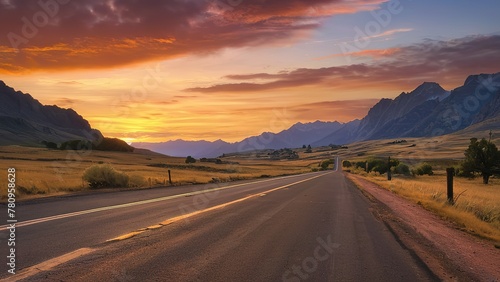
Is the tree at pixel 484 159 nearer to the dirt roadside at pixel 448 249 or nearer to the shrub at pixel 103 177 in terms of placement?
the shrub at pixel 103 177

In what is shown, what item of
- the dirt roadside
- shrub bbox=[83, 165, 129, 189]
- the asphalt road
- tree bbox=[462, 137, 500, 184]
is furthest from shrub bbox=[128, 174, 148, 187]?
tree bbox=[462, 137, 500, 184]

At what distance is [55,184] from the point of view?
2430cm

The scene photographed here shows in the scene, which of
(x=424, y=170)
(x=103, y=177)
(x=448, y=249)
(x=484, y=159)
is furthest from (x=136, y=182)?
(x=424, y=170)

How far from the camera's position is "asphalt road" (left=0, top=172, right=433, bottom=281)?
6.54 m

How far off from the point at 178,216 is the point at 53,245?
4.86 metres

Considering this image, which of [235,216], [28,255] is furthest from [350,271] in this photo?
[235,216]

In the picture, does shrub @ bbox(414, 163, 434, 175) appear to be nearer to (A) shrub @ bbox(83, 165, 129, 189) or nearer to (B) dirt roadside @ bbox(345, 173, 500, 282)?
(A) shrub @ bbox(83, 165, 129, 189)

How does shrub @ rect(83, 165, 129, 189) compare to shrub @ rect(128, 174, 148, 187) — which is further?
shrub @ rect(128, 174, 148, 187)

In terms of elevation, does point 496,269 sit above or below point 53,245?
below

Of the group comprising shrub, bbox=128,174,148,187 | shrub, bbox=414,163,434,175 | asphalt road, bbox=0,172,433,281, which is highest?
shrub, bbox=128,174,148,187

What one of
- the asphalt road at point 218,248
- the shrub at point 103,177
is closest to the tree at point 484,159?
the shrub at point 103,177

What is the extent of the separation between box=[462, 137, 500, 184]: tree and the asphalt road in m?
58.2

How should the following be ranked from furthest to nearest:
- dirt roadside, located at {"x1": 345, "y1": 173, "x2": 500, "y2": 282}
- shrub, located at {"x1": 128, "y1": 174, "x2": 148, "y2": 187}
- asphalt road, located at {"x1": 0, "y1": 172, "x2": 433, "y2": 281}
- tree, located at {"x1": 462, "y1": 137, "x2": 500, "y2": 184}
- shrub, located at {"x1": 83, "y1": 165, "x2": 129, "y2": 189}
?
1. tree, located at {"x1": 462, "y1": 137, "x2": 500, "y2": 184}
2. shrub, located at {"x1": 128, "y1": 174, "x2": 148, "y2": 187}
3. shrub, located at {"x1": 83, "y1": 165, "x2": 129, "y2": 189}
4. dirt roadside, located at {"x1": 345, "y1": 173, "x2": 500, "y2": 282}
5. asphalt road, located at {"x1": 0, "y1": 172, "x2": 433, "y2": 281}

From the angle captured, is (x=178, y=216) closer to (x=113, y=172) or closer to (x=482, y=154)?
(x=113, y=172)
